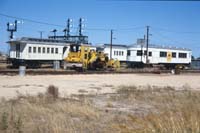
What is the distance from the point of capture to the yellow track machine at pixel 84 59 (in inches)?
1689

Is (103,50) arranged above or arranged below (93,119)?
above

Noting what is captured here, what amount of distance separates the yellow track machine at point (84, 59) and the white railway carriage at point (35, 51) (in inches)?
176

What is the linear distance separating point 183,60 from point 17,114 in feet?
183

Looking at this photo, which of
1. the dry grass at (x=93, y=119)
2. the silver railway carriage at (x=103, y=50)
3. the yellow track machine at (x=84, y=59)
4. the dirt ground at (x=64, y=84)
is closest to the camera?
the dry grass at (x=93, y=119)

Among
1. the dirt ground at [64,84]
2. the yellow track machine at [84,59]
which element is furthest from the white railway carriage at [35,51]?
the dirt ground at [64,84]

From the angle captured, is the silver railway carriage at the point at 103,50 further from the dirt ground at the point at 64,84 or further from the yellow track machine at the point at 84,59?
the dirt ground at the point at 64,84

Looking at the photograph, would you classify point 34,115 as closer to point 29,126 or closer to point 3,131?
point 29,126

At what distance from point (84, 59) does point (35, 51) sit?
23.1ft

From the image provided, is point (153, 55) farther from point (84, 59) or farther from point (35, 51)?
point (35, 51)

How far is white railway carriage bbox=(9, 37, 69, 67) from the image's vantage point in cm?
4600

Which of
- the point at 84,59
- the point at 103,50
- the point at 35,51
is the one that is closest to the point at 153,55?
the point at 103,50

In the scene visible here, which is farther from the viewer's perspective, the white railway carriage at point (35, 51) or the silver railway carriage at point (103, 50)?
the silver railway carriage at point (103, 50)

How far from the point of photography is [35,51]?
4700cm

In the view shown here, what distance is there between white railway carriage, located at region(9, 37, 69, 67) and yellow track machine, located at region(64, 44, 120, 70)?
4.46 metres
